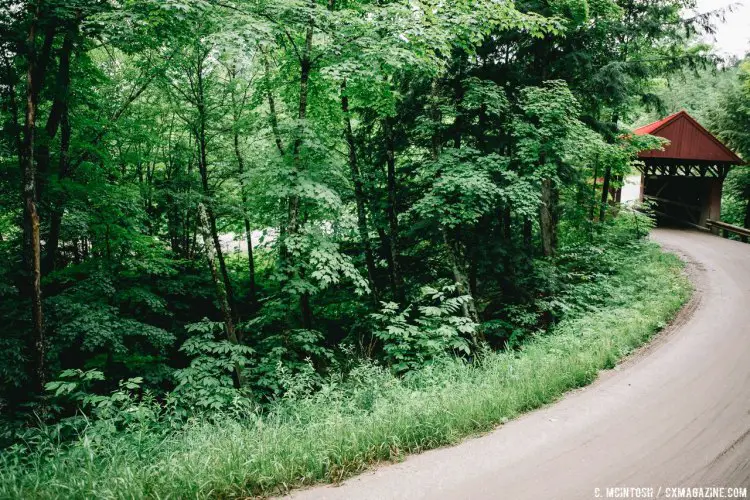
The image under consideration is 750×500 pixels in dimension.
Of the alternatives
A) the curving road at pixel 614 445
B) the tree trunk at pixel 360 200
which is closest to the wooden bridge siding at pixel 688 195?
the tree trunk at pixel 360 200

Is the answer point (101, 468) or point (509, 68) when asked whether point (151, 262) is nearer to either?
point (101, 468)

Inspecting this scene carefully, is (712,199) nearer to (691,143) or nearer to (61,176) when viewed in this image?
(691,143)

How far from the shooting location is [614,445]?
4.31 metres

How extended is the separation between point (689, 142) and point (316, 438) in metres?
24.6

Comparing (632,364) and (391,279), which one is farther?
(391,279)

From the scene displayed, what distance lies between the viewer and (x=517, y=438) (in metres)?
4.51

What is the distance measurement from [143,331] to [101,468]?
17.9 feet

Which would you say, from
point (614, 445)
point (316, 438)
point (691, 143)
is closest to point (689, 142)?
point (691, 143)

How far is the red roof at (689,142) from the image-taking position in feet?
64.3

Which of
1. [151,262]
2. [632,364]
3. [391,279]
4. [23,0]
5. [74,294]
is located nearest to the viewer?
[23,0]

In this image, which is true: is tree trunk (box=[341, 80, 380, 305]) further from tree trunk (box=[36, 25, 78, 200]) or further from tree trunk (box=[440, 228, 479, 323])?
tree trunk (box=[36, 25, 78, 200])

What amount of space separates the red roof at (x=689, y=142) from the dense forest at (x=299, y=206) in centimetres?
581

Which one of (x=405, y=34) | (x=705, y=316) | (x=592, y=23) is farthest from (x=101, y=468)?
(x=592, y=23)

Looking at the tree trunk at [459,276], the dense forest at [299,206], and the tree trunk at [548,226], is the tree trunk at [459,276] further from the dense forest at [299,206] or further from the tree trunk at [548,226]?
the tree trunk at [548,226]
